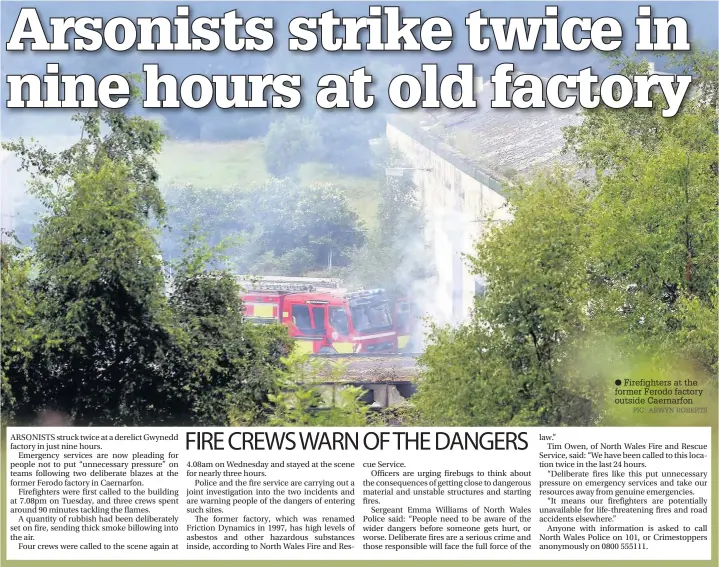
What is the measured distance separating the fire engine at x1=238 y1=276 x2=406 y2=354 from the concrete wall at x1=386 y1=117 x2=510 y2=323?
153 centimetres

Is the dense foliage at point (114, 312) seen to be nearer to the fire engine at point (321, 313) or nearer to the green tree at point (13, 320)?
the green tree at point (13, 320)

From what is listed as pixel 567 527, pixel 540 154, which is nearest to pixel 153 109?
pixel 567 527

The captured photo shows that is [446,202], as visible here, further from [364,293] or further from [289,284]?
[289,284]

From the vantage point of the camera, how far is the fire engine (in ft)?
69.8

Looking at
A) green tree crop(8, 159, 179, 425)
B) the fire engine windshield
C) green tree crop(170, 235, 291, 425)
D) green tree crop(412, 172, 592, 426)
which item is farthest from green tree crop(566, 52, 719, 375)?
the fire engine windshield

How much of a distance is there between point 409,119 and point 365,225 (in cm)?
334

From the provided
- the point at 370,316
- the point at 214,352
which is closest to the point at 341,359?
the point at 214,352

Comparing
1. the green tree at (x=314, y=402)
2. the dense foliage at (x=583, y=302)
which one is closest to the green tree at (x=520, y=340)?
the dense foliage at (x=583, y=302)

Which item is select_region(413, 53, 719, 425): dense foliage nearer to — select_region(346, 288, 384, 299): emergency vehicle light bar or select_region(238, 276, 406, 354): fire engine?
select_region(238, 276, 406, 354): fire engine

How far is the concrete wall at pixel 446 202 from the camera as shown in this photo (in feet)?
78.8

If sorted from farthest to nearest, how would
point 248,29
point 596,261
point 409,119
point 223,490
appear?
point 409,119, point 596,261, point 248,29, point 223,490

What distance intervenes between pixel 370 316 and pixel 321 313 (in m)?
3.10

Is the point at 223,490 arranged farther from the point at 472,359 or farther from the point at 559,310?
the point at 559,310

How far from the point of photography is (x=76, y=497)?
15.0 m
